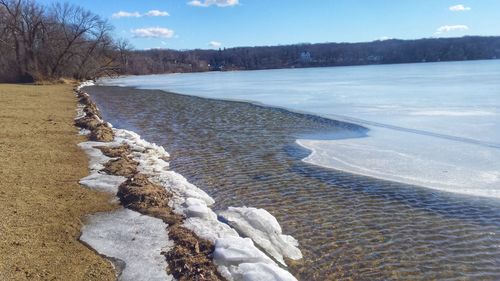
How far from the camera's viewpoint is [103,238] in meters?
6.38

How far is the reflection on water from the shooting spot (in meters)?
6.08

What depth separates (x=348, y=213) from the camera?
8.11m

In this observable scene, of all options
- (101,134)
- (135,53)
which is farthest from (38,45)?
(135,53)

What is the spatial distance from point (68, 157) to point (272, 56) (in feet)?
487

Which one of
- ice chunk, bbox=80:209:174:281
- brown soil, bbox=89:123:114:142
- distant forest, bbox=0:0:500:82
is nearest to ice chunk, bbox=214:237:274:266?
ice chunk, bbox=80:209:174:281

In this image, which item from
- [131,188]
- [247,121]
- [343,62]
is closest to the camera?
[131,188]

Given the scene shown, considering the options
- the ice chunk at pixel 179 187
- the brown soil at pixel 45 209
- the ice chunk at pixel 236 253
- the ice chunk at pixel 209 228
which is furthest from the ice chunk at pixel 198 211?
the brown soil at pixel 45 209

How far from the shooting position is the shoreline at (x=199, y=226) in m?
5.54

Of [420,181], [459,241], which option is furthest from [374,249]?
[420,181]

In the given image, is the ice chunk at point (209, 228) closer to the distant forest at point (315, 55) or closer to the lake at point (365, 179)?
the lake at point (365, 179)

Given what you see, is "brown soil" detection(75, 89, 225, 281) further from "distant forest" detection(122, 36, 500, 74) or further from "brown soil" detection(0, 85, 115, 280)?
"distant forest" detection(122, 36, 500, 74)

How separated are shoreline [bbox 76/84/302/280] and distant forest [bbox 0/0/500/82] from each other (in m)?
53.2

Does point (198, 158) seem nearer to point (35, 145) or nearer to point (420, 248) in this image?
point (35, 145)

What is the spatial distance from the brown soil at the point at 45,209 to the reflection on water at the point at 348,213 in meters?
2.37
